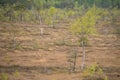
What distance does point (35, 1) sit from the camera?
66625 millimetres

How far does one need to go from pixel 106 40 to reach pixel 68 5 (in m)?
44.6

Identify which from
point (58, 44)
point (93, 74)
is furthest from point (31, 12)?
point (93, 74)

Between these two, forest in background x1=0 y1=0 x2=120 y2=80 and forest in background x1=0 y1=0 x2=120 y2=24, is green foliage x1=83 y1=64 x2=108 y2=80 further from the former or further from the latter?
forest in background x1=0 y1=0 x2=120 y2=24

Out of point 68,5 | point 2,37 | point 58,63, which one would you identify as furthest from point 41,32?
point 68,5

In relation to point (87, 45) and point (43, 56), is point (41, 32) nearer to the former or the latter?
point (87, 45)

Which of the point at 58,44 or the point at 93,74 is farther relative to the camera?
the point at 58,44

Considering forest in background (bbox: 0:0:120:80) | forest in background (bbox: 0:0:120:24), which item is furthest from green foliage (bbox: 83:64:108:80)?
forest in background (bbox: 0:0:120:24)

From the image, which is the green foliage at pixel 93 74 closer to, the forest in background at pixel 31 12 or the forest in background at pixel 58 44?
the forest in background at pixel 58 44

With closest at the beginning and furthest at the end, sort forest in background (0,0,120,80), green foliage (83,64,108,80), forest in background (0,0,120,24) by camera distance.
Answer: green foliage (83,64,108,80)
forest in background (0,0,120,80)
forest in background (0,0,120,24)

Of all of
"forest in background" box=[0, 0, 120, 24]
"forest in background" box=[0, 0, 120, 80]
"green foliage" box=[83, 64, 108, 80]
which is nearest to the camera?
"green foliage" box=[83, 64, 108, 80]

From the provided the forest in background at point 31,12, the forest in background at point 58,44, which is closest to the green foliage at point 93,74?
the forest in background at point 58,44

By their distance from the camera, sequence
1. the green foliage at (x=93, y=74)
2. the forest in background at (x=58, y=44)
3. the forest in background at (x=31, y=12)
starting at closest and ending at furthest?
the green foliage at (x=93, y=74), the forest in background at (x=58, y=44), the forest in background at (x=31, y=12)

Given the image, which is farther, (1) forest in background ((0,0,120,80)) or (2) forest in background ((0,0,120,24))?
(2) forest in background ((0,0,120,24))

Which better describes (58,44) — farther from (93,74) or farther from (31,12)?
(31,12)
